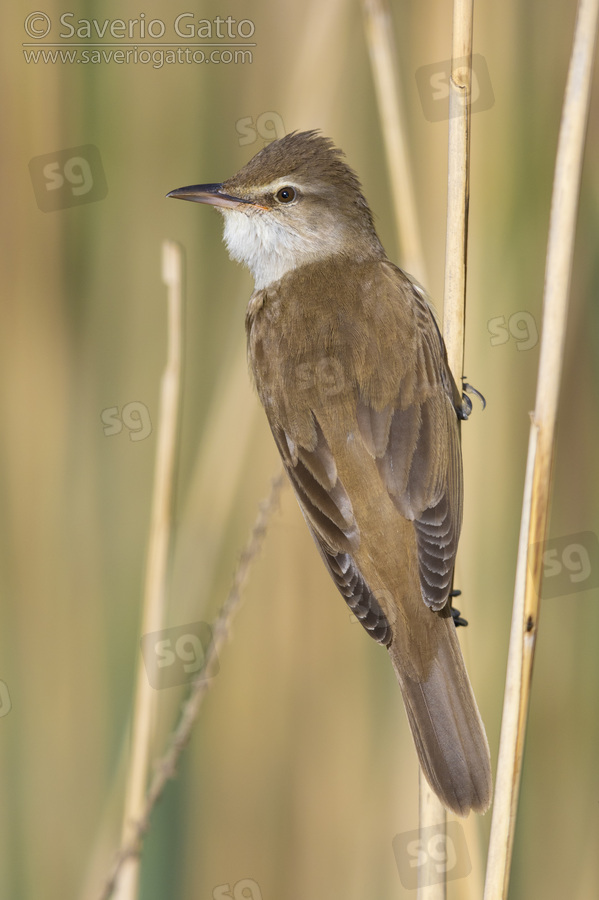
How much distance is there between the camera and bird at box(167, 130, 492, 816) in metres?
2.36

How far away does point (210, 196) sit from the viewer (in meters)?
2.76

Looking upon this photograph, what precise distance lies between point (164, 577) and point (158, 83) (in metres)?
1.64

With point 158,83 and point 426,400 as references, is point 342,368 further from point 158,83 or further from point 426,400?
point 158,83

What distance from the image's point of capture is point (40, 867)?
3.00 meters
